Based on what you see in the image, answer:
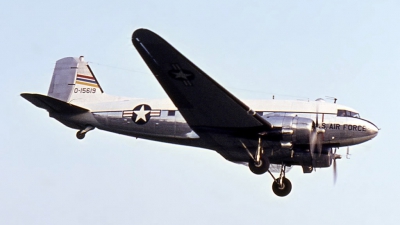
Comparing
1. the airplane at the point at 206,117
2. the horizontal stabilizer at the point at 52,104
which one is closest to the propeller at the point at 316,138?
the airplane at the point at 206,117

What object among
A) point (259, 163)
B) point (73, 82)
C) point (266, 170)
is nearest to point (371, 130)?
point (266, 170)

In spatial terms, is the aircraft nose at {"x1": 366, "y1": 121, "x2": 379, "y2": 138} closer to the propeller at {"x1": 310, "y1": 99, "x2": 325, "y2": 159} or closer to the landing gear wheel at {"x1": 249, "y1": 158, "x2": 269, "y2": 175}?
the propeller at {"x1": 310, "y1": 99, "x2": 325, "y2": 159}

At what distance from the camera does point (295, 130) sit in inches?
687

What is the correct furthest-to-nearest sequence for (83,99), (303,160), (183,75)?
(83,99), (303,160), (183,75)

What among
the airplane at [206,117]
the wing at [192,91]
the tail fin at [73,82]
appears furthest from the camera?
the tail fin at [73,82]

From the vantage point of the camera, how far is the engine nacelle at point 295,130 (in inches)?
685

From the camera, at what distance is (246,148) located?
18.7 meters

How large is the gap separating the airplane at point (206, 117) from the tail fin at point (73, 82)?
4 centimetres

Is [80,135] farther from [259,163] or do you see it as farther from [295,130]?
[295,130]

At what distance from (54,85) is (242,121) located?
889 centimetres

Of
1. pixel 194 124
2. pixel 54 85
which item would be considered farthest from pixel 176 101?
pixel 54 85

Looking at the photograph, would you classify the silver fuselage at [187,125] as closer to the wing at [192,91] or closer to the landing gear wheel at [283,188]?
the wing at [192,91]

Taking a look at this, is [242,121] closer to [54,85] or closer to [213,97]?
[213,97]

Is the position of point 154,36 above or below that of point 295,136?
above
